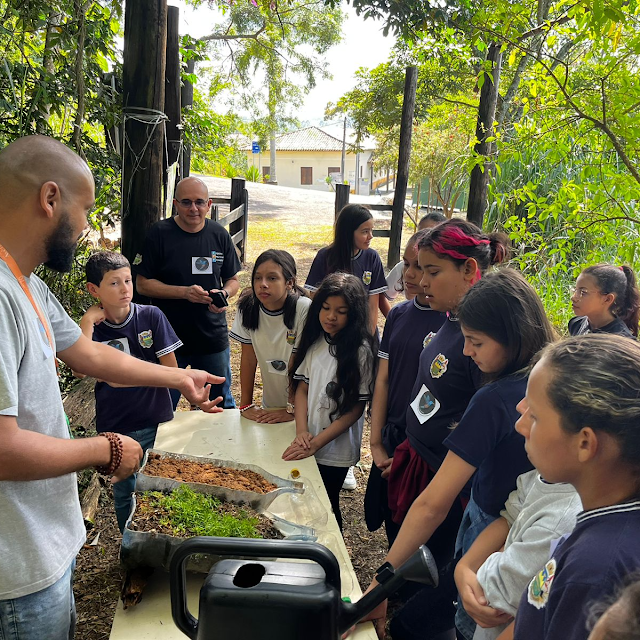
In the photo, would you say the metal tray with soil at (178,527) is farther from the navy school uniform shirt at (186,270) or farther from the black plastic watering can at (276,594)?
the navy school uniform shirt at (186,270)

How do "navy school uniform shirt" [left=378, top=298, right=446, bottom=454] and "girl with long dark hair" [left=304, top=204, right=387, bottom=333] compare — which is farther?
"girl with long dark hair" [left=304, top=204, right=387, bottom=333]

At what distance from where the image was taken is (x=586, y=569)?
829 mm

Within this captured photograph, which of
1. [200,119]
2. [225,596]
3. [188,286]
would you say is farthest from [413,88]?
[225,596]

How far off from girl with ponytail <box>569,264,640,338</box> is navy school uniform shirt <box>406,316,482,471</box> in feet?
4.96

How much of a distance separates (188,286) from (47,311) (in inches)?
70.7

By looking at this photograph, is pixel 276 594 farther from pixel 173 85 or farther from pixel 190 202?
pixel 173 85

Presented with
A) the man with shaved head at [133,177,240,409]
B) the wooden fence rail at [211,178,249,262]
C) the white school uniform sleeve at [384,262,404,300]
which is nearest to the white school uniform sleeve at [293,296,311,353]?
the man with shaved head at [133,177,240,409]

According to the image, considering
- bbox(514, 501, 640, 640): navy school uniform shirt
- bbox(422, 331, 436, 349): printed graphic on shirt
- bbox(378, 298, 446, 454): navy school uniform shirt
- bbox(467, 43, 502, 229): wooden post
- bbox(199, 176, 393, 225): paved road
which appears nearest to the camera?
bbox(514, 501, 640, 640): navy school uniform shirt

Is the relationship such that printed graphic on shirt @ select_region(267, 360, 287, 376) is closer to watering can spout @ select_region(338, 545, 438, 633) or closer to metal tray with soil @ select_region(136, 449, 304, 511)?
metal tray with soil @ select_region(136, 449, 304, 511)

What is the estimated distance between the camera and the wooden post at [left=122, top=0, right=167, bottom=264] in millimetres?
3291

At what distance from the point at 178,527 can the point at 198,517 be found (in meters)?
0.07

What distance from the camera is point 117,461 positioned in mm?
1409

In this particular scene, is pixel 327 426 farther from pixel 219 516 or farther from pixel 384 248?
pixel 384 248

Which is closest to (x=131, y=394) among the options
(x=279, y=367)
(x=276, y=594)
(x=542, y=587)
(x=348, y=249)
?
(x=279, y=367)
